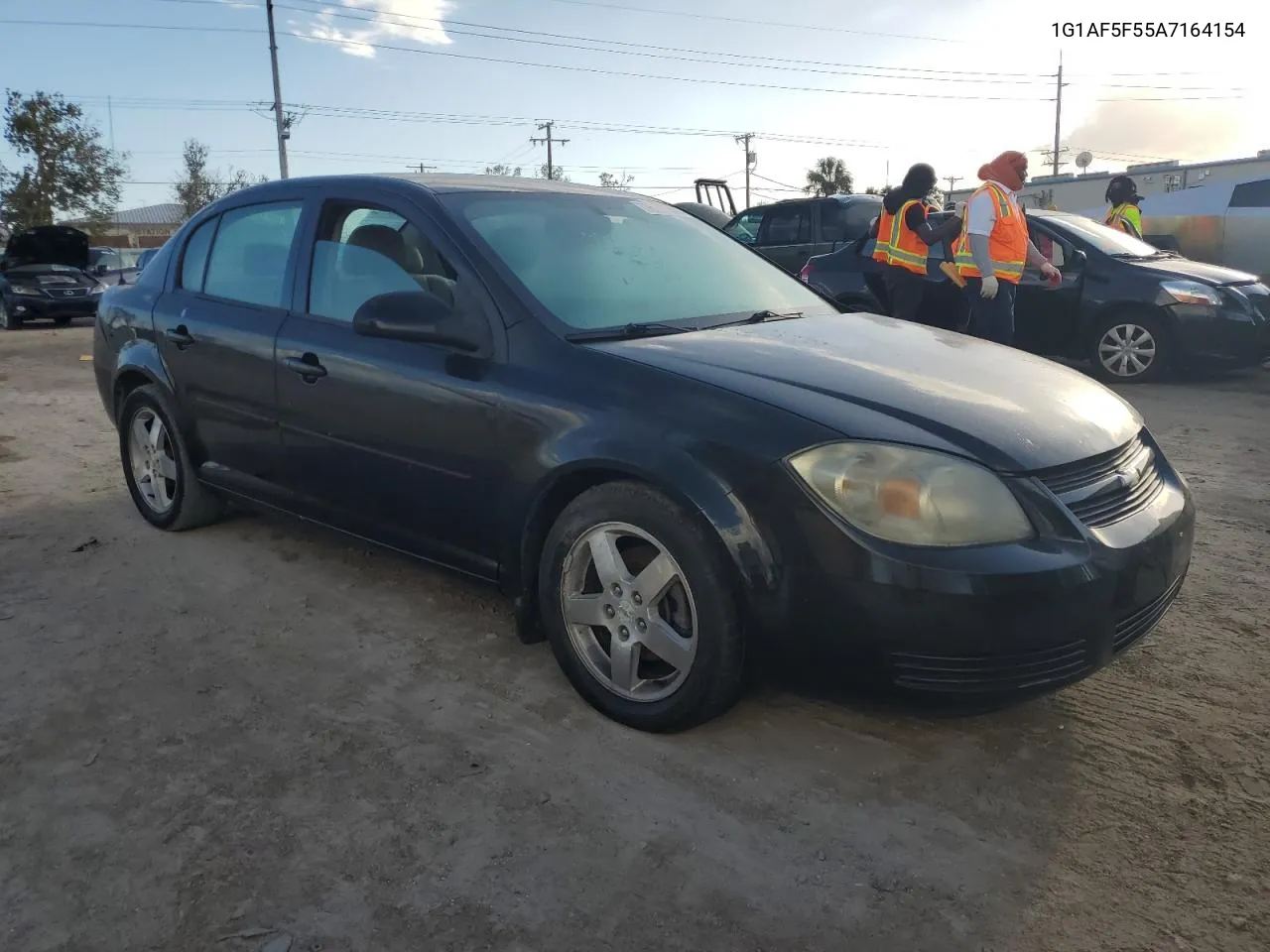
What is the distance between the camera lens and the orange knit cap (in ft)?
21.9

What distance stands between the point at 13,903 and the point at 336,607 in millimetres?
1669

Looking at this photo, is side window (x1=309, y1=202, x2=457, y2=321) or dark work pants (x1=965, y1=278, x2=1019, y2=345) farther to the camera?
dark work pants (x1=965, y1=278, x2=1019, y2=345)

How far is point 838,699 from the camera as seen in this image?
98.1 inches

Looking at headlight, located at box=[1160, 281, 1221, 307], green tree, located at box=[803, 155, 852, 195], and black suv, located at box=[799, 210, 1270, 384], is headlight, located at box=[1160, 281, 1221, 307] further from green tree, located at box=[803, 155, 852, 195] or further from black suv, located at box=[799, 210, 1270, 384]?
green tree, located at box=[803, 155, 852, 195]

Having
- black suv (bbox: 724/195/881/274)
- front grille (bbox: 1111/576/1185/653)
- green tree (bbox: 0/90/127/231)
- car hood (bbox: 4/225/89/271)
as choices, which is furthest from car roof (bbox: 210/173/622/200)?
green tree (bbox: 0/90/127/231)

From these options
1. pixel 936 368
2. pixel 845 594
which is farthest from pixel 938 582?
pixel 936 368

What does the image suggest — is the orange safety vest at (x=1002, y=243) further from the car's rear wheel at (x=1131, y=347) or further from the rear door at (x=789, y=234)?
the rear door at (x=789, y=234)

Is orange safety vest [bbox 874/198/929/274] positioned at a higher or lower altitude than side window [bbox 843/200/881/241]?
lower

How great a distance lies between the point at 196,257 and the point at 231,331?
0.68m

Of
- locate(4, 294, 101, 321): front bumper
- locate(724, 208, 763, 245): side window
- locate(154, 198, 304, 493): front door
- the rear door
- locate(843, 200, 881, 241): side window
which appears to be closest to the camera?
locate(154, 198, 304, 493): front door

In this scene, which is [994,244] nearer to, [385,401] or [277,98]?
[385,401]

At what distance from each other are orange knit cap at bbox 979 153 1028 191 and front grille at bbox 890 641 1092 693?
5.13 m

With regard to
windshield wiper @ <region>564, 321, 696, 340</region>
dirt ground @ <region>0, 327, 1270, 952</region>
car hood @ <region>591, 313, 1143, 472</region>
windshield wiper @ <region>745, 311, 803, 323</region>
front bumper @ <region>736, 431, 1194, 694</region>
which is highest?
windshield wiper @ <region>745, 311, 803, 323</region>

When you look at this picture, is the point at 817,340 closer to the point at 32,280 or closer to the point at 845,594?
the point at 845,594
